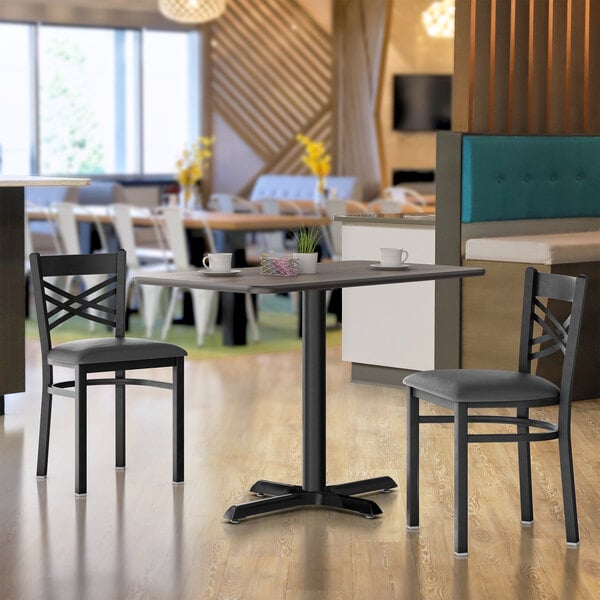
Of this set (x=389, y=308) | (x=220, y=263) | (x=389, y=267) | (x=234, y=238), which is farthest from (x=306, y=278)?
(x=234, y=238)

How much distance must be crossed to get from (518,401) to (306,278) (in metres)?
0.65

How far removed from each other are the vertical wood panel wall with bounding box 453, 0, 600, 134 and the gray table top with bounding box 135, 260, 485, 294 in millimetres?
1959

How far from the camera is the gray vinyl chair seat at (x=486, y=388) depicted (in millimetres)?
3238

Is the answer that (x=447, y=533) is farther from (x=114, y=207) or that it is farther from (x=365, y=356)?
(x=114, y=207)

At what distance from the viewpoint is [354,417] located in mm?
5105

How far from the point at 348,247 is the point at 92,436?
65.5 inches

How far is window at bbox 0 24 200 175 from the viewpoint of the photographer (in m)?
11.9

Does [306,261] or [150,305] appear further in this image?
[150,305]

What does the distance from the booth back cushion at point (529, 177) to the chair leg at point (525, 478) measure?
2.01m

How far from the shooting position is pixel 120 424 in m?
4.19

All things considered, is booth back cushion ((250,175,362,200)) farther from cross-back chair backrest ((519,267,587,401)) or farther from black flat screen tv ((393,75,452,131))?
cross-back chair backrest ((519,267,587,401))

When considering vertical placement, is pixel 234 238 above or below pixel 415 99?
below

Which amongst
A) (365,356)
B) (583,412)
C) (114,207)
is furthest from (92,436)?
(114,207)

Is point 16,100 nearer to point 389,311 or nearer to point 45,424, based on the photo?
point 389,311
